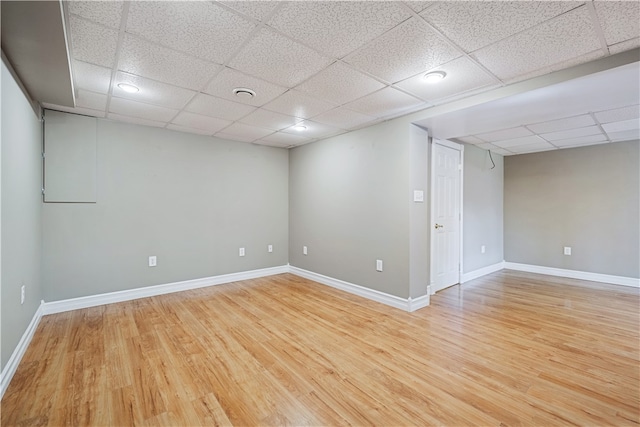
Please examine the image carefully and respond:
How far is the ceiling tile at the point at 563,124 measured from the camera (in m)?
3.29

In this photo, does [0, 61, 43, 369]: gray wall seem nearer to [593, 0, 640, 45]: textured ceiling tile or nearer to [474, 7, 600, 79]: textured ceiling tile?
[474, 7, 600, 79]: textured ceiling tile

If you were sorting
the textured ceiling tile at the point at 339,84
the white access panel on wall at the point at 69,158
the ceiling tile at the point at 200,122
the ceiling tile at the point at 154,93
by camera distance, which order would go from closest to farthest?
1. the textured ceiling tile at the point at 339,84
2. the ceiling tile at the point at 154,93
3. the white access panel on wall at the point at 69,158
4. the ceiling tile at the point at 200,122

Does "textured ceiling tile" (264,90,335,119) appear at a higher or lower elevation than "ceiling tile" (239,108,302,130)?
lower

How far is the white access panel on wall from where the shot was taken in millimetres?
3186

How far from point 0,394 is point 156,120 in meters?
2.93

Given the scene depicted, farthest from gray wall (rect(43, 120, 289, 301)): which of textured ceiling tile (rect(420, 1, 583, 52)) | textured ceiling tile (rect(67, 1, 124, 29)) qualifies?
textured ceiling tile (rect(420, 1, 583, 52))

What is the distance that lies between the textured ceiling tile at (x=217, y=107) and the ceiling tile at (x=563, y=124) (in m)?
3.55

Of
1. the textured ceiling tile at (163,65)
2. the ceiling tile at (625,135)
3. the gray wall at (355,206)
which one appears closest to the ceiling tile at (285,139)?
the gray wall at (355,206)

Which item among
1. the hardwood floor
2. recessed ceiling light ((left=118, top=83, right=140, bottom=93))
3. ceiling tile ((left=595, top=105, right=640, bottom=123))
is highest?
recessed ceiling light ((left=118, top=83, right=140, bottom=93))

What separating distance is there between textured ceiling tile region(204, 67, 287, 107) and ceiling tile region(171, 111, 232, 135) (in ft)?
2.56

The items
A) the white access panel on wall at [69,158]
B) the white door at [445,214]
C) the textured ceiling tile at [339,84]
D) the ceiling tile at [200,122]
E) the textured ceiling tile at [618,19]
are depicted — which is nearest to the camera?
the textured ceiling tile at [618,19]

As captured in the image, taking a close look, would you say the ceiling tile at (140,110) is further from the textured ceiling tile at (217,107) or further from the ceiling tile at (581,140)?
the ceiling tile at (581,140)

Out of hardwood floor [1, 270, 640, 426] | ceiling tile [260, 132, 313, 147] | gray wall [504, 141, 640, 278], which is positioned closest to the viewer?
hardwood floor [1, 270, 640, 426]

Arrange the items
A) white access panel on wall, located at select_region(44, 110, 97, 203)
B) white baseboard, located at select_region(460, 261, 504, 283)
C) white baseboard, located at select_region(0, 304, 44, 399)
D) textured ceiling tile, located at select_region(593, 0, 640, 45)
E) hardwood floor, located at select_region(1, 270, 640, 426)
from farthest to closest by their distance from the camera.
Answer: white baseboard, located at select_region(460, 261, 504, 283) < white access panel on wall, located at select_region(44, 110, 97, 203) < white baseboard, located at select_region(0, 304, 44, 399) < hardwood floor, located at select_region(1, 270, 640, 426) < textured ceiling tile, located at select_region(593, 0, 640, 45)
